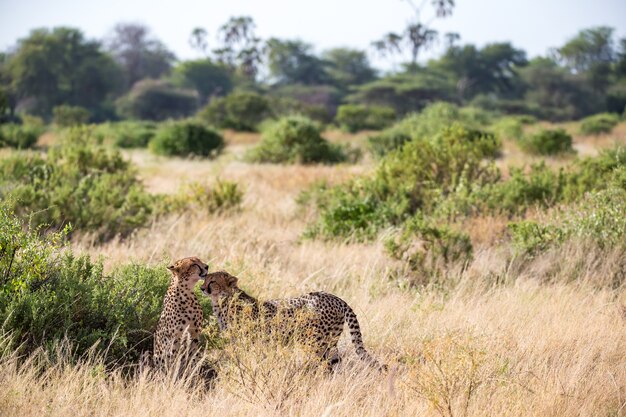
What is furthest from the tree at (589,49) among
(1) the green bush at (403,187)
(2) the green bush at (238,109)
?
(1) the green bush at (403,187)

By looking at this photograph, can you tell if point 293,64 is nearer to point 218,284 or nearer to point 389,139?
point 389,139

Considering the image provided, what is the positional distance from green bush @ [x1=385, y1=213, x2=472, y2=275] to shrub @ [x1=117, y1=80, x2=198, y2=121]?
141 ft

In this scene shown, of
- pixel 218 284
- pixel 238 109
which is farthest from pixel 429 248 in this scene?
pixel 238 109

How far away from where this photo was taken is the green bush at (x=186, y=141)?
20.3 m

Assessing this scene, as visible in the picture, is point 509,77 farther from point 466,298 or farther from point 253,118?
point 466,298

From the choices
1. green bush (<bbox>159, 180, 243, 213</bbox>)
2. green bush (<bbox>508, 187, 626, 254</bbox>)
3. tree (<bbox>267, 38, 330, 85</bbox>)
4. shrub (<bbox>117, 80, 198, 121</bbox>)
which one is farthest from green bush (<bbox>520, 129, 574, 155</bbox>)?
tree (<bbox>267, 38, 330, 85</bbox>)

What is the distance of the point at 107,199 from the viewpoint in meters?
7.76

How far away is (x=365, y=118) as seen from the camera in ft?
115

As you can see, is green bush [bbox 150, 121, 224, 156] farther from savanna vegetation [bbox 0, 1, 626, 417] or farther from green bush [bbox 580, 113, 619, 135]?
green bush [bbox 580, 113, 619, 135]

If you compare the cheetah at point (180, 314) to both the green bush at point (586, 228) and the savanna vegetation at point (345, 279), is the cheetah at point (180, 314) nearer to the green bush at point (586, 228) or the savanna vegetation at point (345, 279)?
the savanna vegetation at point (345, 279)

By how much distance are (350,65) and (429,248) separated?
59.0 meters

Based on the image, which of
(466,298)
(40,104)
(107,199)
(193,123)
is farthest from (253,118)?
(466,298)

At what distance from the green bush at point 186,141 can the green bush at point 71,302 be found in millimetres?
15795

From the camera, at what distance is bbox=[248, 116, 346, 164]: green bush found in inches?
697
